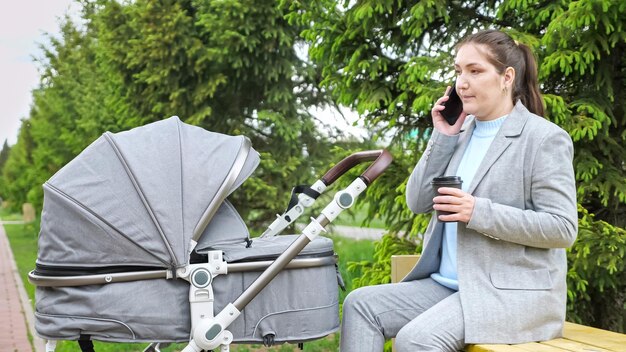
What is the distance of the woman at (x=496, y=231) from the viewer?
8.98 ft

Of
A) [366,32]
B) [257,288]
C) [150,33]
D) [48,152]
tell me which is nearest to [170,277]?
[257,288]

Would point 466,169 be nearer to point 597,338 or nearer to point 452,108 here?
point 452,108

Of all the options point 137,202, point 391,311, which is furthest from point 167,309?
point 391,311

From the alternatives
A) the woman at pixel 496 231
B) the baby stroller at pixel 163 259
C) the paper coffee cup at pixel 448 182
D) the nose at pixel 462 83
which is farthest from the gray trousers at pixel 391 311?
the nose at pixel 462 83

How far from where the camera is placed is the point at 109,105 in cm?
1177

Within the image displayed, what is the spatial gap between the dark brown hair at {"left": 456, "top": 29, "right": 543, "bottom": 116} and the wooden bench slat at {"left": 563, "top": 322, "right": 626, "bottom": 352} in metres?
0.90

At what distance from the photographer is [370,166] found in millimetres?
3174

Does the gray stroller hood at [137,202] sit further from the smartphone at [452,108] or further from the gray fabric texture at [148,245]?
the smartphone at [452,108]


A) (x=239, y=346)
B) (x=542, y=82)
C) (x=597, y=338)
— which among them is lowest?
(x=239, y=346)

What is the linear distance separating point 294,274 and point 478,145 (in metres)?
0.91

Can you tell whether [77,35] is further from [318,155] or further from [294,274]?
[294,274]

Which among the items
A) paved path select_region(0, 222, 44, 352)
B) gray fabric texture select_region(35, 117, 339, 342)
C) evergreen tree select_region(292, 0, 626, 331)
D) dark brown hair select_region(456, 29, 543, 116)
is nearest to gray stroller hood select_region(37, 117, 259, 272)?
gray fabric texture select_region(35, 117, 339, 342)

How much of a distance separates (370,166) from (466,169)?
1.28 feet

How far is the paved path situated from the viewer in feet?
22.2
